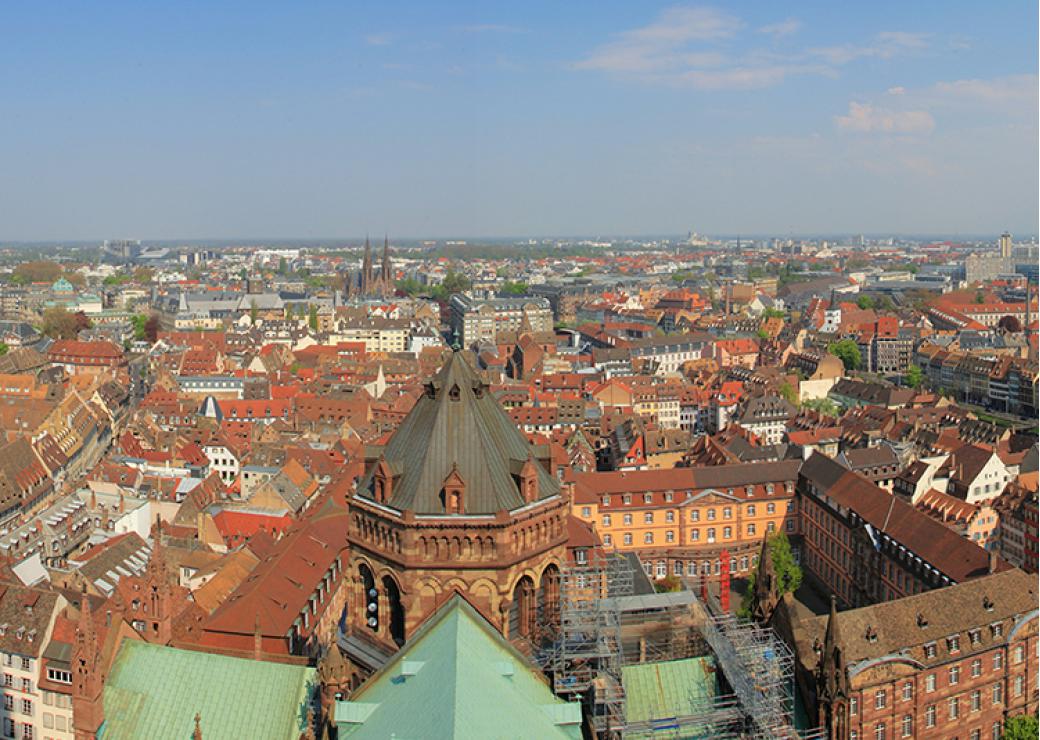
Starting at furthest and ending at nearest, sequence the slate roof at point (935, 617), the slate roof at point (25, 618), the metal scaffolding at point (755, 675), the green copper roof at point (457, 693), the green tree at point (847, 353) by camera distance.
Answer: the green tree at point (847, 353), the slate roof at point (935, 617), the slate roof at point (25, 618), the metal scaffolding at point (755, 675), the green copper roof at point (457, 693)

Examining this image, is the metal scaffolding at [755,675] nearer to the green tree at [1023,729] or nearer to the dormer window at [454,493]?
the dormer window at [454,493]

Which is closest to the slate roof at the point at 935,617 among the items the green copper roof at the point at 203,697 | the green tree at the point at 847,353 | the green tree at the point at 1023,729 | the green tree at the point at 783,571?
the green tree at the point at 1023,729

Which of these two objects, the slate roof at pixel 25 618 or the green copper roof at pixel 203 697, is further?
the slate roof at pixel 25 618

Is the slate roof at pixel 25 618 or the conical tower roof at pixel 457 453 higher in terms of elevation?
the conical tower roof at pixel 457 453

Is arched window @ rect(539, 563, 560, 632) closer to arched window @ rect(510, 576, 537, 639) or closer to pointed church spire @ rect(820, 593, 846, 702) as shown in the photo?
arched window @ rect(510, 576, 537, 639)

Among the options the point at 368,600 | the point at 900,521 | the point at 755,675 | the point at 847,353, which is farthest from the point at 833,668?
the point at 847,353
